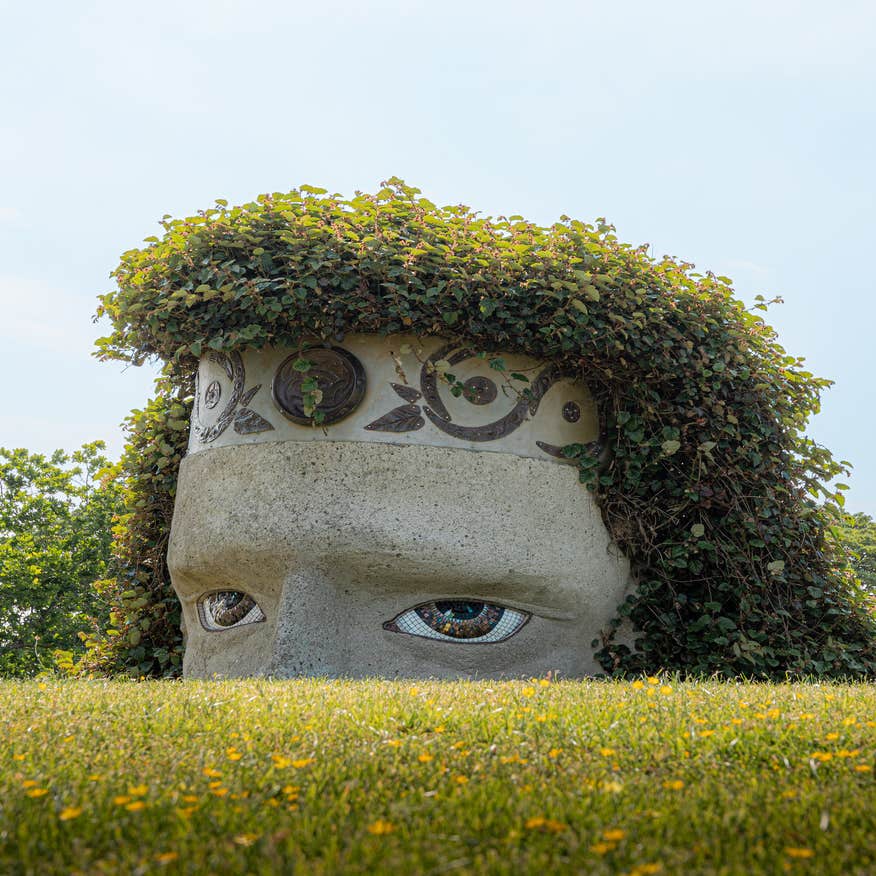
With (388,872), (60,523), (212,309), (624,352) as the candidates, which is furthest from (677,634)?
(60,523)

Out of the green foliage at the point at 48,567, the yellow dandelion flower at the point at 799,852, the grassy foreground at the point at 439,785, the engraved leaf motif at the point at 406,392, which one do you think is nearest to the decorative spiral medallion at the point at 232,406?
the engraved leaf motif at the point at 406,392

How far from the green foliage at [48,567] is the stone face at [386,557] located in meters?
14.1

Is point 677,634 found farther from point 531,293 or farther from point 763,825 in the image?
point 763,825

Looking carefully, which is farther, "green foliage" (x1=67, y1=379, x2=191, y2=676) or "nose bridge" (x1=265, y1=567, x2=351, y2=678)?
"green foliage" (x1=67, y1=379, x2=191, y2=676)

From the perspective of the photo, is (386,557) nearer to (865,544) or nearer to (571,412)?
(571,412)

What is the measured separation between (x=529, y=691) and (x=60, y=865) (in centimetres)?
266

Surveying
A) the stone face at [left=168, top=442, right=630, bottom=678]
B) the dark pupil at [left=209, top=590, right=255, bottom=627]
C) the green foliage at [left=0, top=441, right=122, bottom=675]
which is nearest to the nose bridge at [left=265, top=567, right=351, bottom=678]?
the stone face at [left=168, top=442, right=630, bottom=678]

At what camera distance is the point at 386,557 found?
6434 mm

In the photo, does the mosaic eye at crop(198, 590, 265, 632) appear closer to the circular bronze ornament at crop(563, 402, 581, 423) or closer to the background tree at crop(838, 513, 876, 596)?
the circular bronze ornament at crop(563, 402, 581, 423)

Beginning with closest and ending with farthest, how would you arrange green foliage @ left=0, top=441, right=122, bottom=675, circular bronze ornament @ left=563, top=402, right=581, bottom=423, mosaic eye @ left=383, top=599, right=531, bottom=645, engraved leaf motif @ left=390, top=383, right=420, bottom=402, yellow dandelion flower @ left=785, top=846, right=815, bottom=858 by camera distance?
yellow dandelion flower @ left=785, top=846, right=815, bottom=858, mosaic eye @ left=383, top=599, right=531, bottom=645, engraved leaf motif @ left=390, top=383, right=420, bottom=402, circular bronze ornament @ left=563, top=402, right=581, bottom=423, green foliage @ left=0, top=441, right=122, bottom=675

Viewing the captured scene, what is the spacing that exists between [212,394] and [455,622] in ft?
8.44

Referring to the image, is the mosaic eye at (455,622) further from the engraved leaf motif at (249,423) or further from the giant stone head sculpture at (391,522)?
the engraved leaf motif at (249,423)

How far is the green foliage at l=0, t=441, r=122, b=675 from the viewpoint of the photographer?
2100 cm

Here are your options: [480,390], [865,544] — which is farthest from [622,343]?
[865,544]
